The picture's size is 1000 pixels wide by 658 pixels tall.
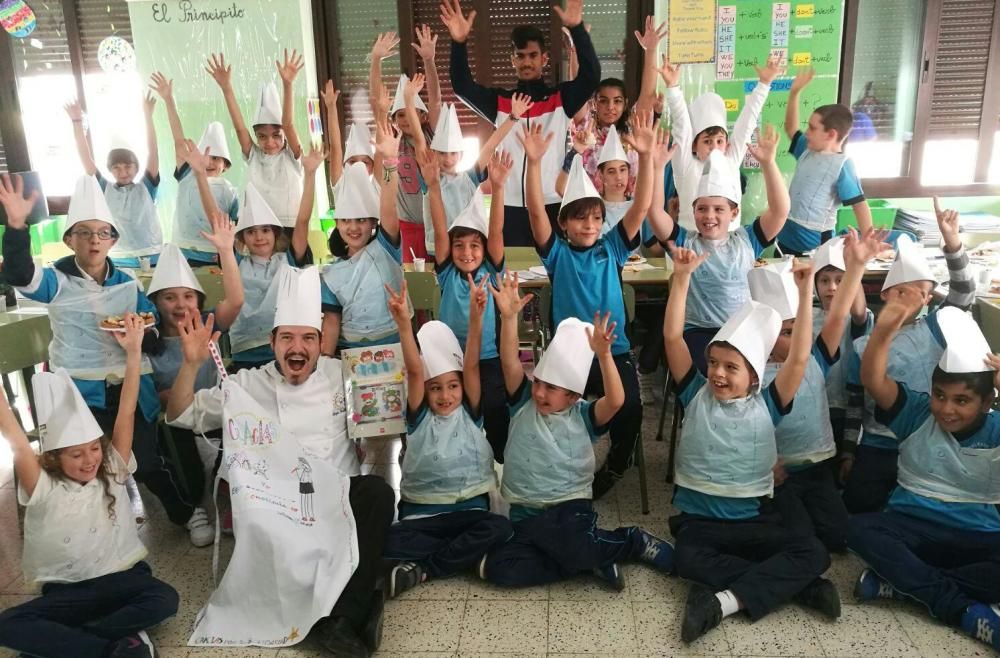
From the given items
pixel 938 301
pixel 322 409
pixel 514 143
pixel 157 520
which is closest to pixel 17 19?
pixel 514 143

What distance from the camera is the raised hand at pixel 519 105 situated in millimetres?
3740

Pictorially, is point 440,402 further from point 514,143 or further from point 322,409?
point 514,143

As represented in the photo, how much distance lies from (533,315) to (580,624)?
6.09 feet

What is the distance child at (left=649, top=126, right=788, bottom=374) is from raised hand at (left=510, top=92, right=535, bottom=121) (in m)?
0.99

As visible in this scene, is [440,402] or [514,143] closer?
[440,402]

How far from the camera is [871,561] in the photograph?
237 centimetres

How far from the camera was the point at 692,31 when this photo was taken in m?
5.25

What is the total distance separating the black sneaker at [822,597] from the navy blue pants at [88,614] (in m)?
1.94

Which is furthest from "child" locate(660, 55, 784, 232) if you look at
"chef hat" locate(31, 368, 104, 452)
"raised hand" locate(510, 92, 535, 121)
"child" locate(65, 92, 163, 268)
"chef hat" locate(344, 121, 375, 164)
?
"chef hat" locate(31, 368, 104, 452)

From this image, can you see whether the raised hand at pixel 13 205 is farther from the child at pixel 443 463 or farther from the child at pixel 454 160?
the child at pixel 454 160

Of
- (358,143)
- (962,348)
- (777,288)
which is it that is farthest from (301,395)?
(962,348)

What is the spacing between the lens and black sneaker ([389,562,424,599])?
8.10 feet

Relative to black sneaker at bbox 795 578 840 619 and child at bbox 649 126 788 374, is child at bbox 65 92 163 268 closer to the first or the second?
child at bbox 649 126 788 374

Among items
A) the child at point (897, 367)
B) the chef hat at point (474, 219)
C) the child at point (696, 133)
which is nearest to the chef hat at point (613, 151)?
the child at point (696, 133)
